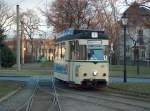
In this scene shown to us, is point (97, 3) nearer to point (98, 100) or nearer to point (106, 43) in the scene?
point (106, 43)

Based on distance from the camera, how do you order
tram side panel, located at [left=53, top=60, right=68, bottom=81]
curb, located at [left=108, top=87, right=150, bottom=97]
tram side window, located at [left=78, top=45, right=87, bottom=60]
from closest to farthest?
curb, located at [left=108, top=87, right=150, bottom=97], tram side window, located at [left=78, top=45, right=87, bottom=60], tram side panel, located at [left=53, top=60, right=68, bottom=81]

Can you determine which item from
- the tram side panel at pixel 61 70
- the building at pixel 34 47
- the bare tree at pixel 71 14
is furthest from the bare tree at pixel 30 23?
the tram side panel at pixel 61 70

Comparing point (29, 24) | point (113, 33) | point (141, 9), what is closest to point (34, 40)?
point (29, 24)

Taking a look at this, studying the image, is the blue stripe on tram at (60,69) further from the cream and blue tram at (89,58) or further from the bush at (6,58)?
the bush at (6,58)

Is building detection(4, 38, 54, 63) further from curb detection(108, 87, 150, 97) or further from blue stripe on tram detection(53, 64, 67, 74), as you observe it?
curb detection(108, 87, 150, 97)

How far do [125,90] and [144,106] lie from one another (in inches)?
322

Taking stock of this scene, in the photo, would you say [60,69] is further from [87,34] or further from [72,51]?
[87,34]

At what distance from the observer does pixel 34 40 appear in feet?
453

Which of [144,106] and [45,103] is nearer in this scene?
[144,106]

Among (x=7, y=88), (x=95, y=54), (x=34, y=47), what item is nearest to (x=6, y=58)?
(x=7, y=88)

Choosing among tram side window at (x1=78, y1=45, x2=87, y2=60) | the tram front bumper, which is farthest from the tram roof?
the tram front bumper

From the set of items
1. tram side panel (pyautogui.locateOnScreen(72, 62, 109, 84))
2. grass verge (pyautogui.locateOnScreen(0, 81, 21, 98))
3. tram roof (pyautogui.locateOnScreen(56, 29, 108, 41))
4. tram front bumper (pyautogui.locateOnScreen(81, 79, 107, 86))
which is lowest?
grass verge (pyautogui.locateOnScreen(0, 81, 21, 98))

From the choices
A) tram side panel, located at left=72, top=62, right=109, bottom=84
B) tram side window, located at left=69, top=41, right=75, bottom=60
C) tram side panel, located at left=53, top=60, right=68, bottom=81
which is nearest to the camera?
tram side panel, located at left=72, top=62, right=109, bottom=84

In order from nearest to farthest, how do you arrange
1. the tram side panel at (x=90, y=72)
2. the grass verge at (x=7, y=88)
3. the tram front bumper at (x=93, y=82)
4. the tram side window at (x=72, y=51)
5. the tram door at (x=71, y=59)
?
the grass verge at (x=7, y=88) → the tram side panel at (x=90, y=72) → the tram front bumper at (x=93, y=82) → the tram door at (x=71, y=59) → the tram side window at (x=72, y=51)
